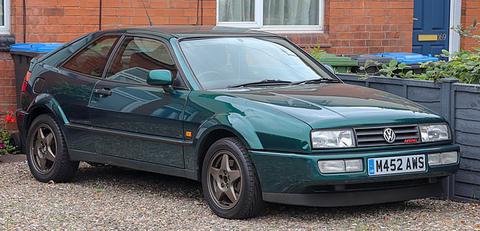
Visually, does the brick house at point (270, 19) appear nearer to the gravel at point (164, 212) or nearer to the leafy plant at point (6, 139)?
the leafy plant at point (6, 139)

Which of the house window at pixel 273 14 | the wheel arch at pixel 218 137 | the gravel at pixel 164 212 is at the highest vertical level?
the house window at pixel 273 14

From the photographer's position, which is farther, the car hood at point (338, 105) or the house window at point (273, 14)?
the house window at point (273, 14)

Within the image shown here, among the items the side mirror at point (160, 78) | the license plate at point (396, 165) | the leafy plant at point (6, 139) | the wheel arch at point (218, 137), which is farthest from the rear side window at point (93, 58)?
the license plate at point (396, 165)

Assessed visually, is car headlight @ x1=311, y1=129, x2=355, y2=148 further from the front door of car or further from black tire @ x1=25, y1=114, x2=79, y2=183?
black tire @ x1=25, y1=114, x2=79, y2=183

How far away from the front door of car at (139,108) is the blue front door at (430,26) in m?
7.20

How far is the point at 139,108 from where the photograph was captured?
815cm

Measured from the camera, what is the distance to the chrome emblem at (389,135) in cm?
722

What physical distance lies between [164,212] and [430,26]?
27.6 feet

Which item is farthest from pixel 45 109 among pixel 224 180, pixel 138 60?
pixel 224 180

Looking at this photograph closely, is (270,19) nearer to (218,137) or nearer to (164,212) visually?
(218,137)

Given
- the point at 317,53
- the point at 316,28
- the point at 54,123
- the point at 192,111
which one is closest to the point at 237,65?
the point at 192,111

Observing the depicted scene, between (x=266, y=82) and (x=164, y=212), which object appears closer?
(x=164, y=212)

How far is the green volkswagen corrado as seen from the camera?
705 centimetres

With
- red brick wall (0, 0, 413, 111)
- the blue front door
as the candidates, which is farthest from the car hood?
the blue front door
